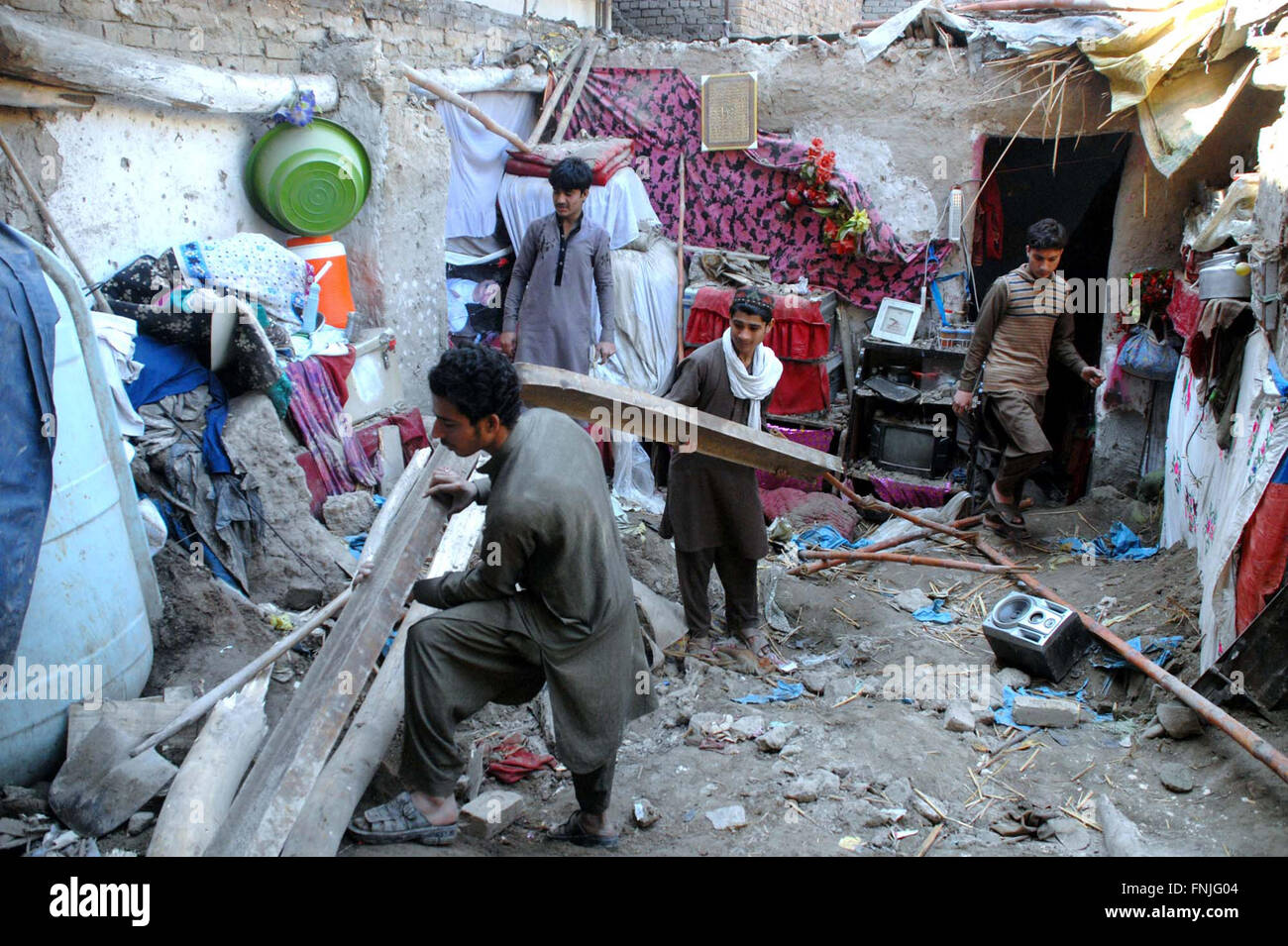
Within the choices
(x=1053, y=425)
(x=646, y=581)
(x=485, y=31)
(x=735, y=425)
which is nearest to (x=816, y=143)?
(x=485, y=31)

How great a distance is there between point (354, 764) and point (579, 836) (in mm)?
893

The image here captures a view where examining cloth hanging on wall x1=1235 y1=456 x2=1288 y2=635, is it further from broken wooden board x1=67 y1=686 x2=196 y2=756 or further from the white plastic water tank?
the white plastic water tank

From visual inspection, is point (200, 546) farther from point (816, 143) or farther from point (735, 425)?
point (816, 143)

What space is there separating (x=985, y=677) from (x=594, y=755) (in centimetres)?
286

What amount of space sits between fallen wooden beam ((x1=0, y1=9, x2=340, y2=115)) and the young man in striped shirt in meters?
5.15

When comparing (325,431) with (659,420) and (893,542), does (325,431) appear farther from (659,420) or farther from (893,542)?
(893,542)

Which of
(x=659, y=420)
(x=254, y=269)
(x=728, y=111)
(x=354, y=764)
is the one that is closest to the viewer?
(x=354, y=764)

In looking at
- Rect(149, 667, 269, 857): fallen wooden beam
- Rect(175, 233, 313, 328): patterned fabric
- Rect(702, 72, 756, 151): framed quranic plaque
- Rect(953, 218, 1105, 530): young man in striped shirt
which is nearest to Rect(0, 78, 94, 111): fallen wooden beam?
Rect(175, 233, 313, 328): patterned fabric

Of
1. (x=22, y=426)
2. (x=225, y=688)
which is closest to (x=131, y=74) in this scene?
(x=22, y=426)

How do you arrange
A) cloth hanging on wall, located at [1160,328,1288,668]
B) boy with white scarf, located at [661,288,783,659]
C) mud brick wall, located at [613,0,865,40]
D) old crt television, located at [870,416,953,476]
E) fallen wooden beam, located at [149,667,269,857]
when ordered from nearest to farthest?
fallen wooden beam, located at [149,667,269,857], cloth hanging on wall, located at [1160,328,1288,668], boy with white scarf, located at [661,288,783,659], old crt television, located at [870,416,953,476], mud brick wall, located at [613,0,865,40]

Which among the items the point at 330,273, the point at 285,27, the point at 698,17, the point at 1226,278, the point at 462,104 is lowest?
the point at 330,273

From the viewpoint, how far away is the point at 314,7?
24.2 feet

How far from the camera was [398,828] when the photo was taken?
3.52 meters

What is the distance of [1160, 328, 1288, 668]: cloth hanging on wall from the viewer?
441cm
